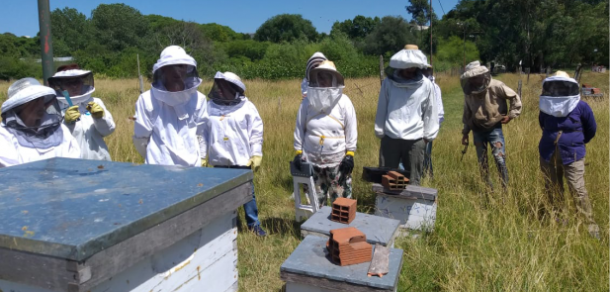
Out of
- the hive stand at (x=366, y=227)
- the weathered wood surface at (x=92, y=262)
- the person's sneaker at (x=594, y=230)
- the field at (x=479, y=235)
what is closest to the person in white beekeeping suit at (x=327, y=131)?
the field at (x=479, y=235)

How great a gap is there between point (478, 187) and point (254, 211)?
2.46 m

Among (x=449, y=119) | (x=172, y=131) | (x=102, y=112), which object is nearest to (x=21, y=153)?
(x=102, y=112)

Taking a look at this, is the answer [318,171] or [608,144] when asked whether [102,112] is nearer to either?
[318,171]

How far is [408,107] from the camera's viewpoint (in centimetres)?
396

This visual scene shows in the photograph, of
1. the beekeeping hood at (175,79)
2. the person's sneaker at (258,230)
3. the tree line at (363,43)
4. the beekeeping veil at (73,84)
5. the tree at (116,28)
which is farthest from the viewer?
the tree at (116,28)

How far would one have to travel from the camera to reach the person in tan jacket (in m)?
4.59

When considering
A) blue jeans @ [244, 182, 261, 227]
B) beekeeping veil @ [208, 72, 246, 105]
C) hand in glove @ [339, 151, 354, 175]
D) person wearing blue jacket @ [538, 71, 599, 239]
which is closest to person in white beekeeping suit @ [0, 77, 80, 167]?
beekeeping veil @ [208, 72, 246, 105]

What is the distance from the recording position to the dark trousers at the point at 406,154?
4.07 metres

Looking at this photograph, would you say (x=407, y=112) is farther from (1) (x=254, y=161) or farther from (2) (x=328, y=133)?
(1) (x=254, y=161)

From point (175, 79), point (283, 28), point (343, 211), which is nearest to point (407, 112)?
point (343, 211)

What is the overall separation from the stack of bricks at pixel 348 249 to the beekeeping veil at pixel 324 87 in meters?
1.71

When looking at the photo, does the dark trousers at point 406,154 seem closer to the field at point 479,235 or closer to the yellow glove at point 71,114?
the field at point 479,235

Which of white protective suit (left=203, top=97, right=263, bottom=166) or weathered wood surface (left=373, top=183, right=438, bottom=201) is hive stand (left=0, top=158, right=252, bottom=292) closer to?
white protective suit (left=203, top=97, right=263, bottom=166)

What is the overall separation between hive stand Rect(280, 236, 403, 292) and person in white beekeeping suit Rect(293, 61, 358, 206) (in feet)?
5.29
